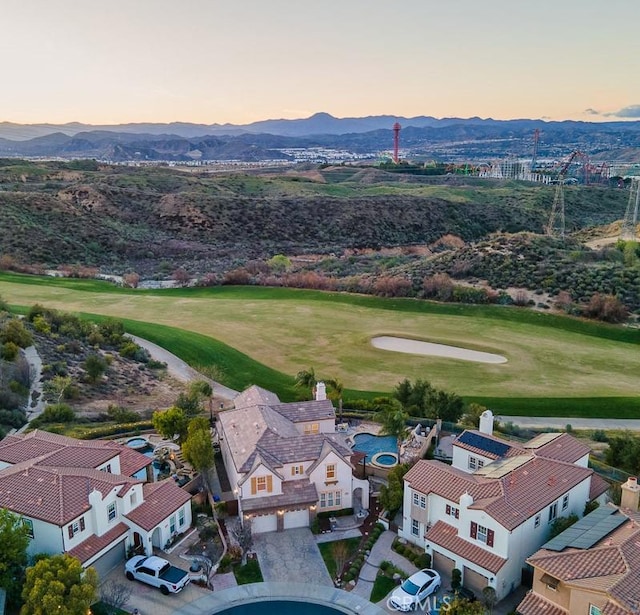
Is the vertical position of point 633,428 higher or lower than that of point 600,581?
lower

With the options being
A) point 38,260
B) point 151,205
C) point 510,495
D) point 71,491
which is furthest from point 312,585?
point 151,205

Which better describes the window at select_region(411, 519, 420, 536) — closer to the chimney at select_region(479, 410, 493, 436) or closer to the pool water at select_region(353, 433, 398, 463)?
the chimney at select_region(479, 410, 493, 436)

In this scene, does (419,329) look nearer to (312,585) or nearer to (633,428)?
(633,428)

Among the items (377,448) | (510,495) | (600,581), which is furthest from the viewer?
(377,448)

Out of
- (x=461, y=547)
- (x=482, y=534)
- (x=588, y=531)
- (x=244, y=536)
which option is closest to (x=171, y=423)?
(x=244, y=536)

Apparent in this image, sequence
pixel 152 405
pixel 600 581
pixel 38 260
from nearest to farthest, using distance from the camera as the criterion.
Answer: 1. pixel 600 581
2. pixel 152 405
3. pixel 38 260

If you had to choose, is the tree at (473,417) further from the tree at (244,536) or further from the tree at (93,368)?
the tree at (93,368)

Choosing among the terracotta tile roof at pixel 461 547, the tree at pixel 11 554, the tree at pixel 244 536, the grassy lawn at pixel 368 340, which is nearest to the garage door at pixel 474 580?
the terracotta tile roof at pixel 461 547
